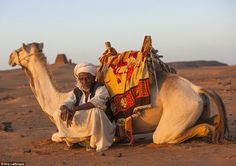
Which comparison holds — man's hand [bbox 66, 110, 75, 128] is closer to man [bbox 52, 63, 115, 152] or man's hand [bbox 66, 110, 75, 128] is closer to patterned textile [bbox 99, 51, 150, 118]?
man [bbox 52, 63, 115, 152]

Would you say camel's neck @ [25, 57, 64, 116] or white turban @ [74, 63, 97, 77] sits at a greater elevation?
white turban @ [74, 63, 97, 77]

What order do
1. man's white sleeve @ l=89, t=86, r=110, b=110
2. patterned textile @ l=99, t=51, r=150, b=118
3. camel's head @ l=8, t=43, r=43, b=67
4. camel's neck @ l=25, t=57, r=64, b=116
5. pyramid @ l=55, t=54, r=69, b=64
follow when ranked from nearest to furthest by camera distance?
man's white sleeve @ l=89, t=86, r=110, b=110, patterned textile @ l=99, t=51, r=150, b=118, camel's neck @ l=25, t=57, r=64, b=116, camel's head @ l=8, t=43, r=43, b=67, pyramid @ l=55, t=54, r=69, b=64

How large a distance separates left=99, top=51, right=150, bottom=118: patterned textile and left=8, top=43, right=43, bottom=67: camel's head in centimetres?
110

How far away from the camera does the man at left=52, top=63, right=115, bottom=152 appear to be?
22.2 feet

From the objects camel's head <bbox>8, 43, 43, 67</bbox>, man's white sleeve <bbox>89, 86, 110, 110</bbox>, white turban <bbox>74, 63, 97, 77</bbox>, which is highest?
camel's head <bbox>8, 43, 43, 67</bbox>

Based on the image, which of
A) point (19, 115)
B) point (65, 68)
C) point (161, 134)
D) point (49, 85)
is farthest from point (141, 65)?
point (65, 68)

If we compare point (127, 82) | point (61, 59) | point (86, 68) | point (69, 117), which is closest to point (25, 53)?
point (86, 68)

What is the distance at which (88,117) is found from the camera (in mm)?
6816

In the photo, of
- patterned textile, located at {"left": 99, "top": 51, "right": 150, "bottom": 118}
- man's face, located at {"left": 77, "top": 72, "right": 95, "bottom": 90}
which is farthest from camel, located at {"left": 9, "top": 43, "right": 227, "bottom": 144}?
man's face, located at {"left": 77, "top": 72, "right": 95, "bottom": 90}

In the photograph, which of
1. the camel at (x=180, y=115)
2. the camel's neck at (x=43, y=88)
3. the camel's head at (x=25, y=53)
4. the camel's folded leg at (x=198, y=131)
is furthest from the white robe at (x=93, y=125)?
the camel's head at (x=25, y=53)

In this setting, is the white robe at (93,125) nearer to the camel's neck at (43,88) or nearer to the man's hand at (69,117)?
the man's hand at (69,117)

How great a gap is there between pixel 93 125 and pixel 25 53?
6.15ft

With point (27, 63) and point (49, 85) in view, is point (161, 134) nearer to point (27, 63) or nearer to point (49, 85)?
point (49, 85)

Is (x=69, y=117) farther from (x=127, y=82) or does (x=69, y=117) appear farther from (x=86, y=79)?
Result: (x=127, y=82)
